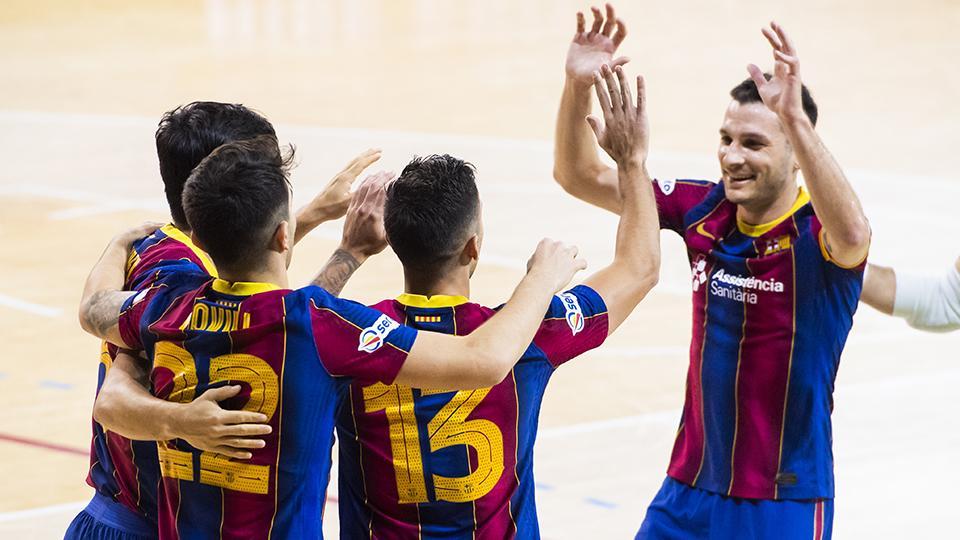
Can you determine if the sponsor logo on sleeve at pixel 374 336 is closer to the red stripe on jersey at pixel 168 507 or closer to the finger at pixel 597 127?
the red stripe on jersey at pixel 168 507

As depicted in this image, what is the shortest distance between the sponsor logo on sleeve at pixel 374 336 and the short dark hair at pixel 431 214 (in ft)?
1.18

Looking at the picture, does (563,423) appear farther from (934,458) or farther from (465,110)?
(465,110)

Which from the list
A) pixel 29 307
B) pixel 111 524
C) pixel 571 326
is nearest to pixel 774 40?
pixel 571 326

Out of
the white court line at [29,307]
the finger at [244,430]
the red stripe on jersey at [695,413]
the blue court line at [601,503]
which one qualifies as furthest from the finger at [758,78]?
the white court line at [29,307]

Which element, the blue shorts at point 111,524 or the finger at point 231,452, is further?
the blue shorts at point 111,524

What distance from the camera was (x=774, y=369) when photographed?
5.32 meters

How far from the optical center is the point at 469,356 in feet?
12.9

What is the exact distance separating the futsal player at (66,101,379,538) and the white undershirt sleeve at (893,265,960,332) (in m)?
2.32

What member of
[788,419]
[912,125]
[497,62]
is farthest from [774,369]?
[497,62]

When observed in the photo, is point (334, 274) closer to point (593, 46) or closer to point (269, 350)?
point (269, 350)

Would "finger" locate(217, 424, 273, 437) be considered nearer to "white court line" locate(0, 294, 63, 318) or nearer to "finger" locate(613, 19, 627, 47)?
"finger" locate(613, 19, 627, 47)

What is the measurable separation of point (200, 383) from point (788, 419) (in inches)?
88.4

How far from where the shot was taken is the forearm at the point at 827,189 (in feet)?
16.0

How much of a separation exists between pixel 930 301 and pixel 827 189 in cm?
129
